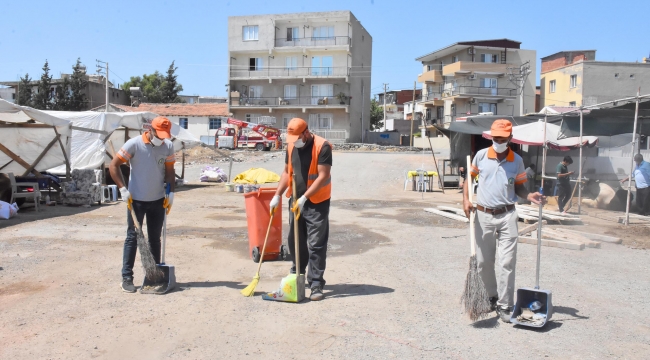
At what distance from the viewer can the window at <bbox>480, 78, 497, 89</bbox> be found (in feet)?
182

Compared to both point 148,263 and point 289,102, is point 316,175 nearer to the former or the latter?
point 148,263

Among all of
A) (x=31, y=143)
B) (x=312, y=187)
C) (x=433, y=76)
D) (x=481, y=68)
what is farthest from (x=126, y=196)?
(x=433, y=76)

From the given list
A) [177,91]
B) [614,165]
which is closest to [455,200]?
[614,165]

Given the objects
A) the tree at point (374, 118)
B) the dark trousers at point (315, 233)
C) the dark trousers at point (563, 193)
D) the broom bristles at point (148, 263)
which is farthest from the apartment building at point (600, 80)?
the broom bristles at point (148, 263)

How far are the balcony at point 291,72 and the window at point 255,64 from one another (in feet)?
1.09

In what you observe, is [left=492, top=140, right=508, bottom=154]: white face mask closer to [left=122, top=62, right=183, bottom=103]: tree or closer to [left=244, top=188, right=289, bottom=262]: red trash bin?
[left=244, top=188, right=289, bottom=262]: red trash bin

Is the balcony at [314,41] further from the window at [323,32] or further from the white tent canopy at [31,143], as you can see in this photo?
the white tent canopy at [31,143]

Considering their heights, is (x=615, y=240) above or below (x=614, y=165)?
below

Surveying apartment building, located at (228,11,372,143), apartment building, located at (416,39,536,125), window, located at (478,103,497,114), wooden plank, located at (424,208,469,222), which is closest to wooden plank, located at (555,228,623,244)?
wooden plank, located at (424,208,469,222)

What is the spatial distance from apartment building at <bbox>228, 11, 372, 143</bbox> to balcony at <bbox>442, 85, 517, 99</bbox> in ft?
34.5

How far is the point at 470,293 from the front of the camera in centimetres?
488

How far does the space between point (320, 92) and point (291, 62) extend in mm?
3883

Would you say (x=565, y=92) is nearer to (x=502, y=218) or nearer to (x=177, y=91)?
(x=177, y=91)

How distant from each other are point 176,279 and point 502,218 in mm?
3699
